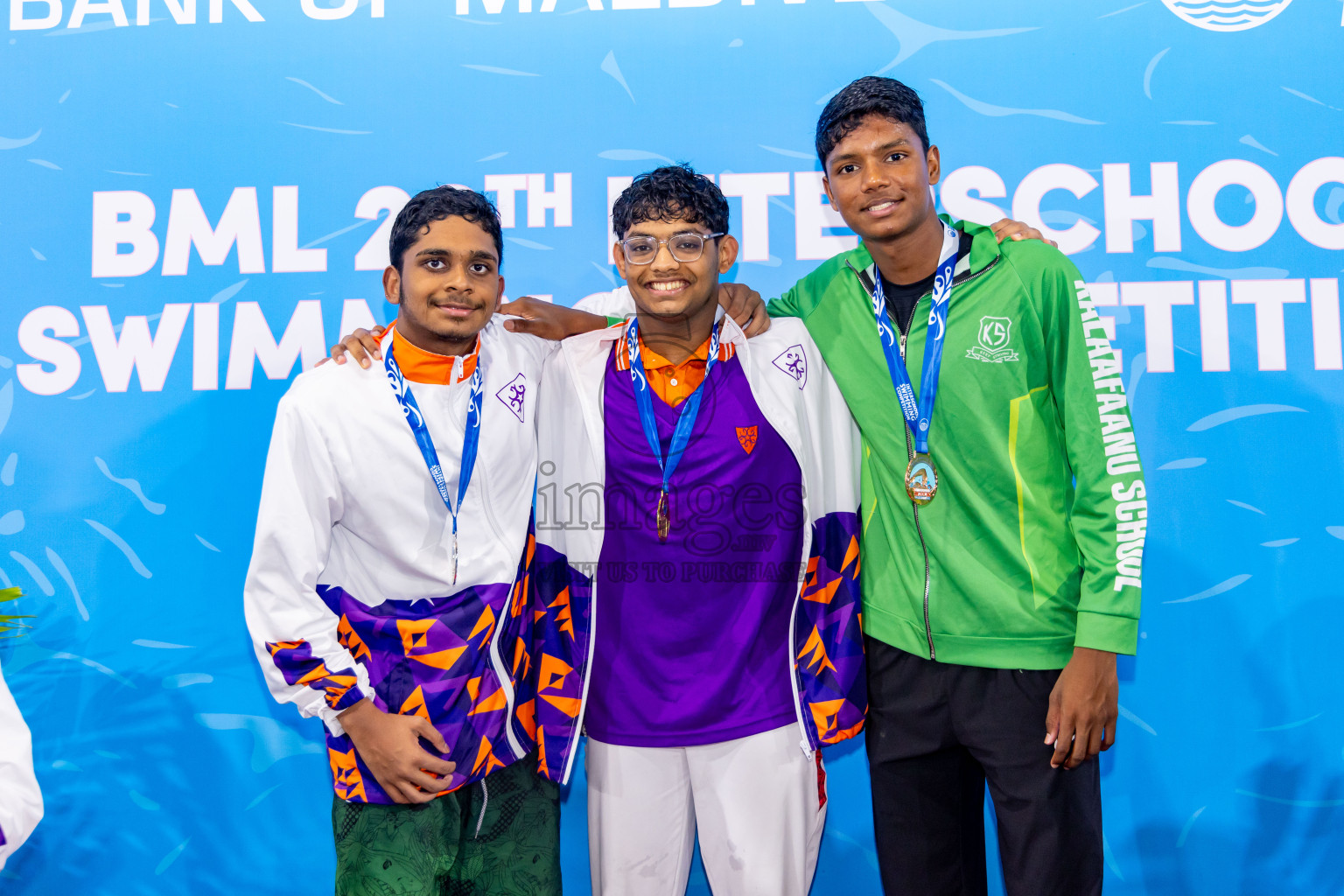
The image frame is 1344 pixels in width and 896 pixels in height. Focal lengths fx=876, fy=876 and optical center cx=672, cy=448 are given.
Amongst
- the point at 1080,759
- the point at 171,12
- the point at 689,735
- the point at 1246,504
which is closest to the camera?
the point at 1080,759

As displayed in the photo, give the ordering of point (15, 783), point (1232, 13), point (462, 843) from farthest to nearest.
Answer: point (1232, 13) < point (462, 843) < point (15, 783)

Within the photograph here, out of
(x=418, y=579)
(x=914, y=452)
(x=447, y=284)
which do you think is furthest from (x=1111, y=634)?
(x=447, y=284)

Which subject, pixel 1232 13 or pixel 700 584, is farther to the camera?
pixel 1232 13

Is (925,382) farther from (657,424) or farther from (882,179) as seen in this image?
→ (657,424)

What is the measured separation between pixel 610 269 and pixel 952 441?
1403 millimetres

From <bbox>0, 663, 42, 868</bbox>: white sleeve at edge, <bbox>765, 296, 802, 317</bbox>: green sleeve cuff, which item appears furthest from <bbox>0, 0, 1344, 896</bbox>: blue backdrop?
<bbox>0, 663, 42, 868</bbox>: white sleeve at edge

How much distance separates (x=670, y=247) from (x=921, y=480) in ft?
2.65

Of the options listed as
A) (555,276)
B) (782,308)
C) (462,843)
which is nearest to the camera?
(462,843)

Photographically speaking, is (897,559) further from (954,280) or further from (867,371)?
(954,280)

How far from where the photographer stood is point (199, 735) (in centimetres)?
299

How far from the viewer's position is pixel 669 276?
209cm

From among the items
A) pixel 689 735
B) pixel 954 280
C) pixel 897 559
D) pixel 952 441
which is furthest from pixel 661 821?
pixel 954 280

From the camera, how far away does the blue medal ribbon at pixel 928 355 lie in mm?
2014

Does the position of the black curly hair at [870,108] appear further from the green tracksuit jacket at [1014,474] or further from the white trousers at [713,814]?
the white trousers at [713,814]
